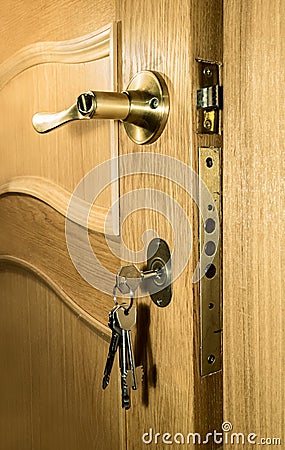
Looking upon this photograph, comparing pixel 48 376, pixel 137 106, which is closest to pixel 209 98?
pixel 137 106

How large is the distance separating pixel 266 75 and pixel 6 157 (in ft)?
1.44

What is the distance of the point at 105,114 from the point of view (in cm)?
52

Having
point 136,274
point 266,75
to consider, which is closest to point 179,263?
point 136,274

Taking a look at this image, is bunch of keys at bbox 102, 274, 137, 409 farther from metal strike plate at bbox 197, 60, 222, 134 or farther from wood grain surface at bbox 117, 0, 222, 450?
metal strike plate at bbox 197, 60, 222, 134

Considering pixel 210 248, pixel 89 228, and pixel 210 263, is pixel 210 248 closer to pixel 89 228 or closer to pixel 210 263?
pixel 210 263

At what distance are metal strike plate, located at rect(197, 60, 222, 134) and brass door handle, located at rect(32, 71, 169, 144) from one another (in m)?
0.03

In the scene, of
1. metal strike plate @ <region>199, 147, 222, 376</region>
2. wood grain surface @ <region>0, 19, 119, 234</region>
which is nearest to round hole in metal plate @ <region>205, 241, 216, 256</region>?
metal strike plate @ <region>199, 147, 222, 376</region>

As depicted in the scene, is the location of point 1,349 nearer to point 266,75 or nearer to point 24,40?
point 24,40

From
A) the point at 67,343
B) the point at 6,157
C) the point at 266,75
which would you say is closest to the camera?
the point at 266,75

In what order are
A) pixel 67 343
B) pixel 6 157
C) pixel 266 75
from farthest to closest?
pixel 6 157, pixel 67 343, pixel 266 75

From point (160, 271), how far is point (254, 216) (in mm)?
102

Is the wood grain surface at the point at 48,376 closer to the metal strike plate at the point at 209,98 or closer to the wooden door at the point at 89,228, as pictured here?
the wooden door at the point at 89,228

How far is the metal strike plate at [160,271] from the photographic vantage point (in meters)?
0.53

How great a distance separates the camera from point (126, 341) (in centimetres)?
54
